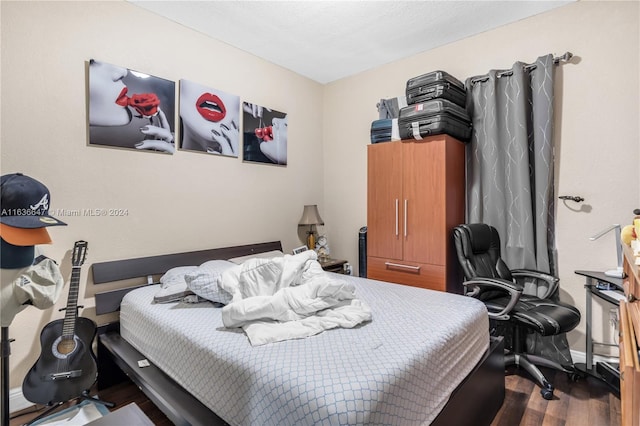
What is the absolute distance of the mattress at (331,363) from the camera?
3.57 ft

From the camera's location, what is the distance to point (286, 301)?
67.3 inches

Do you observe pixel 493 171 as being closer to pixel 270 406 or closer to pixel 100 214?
pixel 270 406

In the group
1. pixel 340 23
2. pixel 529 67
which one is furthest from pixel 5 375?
pixel 529 67

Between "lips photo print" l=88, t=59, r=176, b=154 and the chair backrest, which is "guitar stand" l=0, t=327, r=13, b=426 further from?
the chair backrest

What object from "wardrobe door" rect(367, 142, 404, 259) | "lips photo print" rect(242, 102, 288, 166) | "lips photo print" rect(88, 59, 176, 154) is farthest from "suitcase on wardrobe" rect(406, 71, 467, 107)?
"lips photo print" rect(88, 59, 176, 154)

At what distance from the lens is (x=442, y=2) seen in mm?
2547

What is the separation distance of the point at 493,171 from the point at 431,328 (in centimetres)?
188

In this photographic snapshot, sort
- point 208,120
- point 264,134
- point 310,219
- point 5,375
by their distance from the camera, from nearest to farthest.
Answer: point 5,375 → point 208,120 → point 264,134 → point 310,219

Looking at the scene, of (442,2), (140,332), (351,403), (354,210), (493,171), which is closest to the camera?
(351,403)

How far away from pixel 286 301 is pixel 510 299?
166cm

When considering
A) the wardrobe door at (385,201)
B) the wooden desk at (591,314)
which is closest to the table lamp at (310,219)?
the wardrobe door at (385,201)

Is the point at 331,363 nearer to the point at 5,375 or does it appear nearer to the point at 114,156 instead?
the point at 5,375

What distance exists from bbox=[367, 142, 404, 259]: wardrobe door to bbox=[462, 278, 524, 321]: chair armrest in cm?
75

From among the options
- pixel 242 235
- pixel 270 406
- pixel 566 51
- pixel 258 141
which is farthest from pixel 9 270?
pixel 566 51
